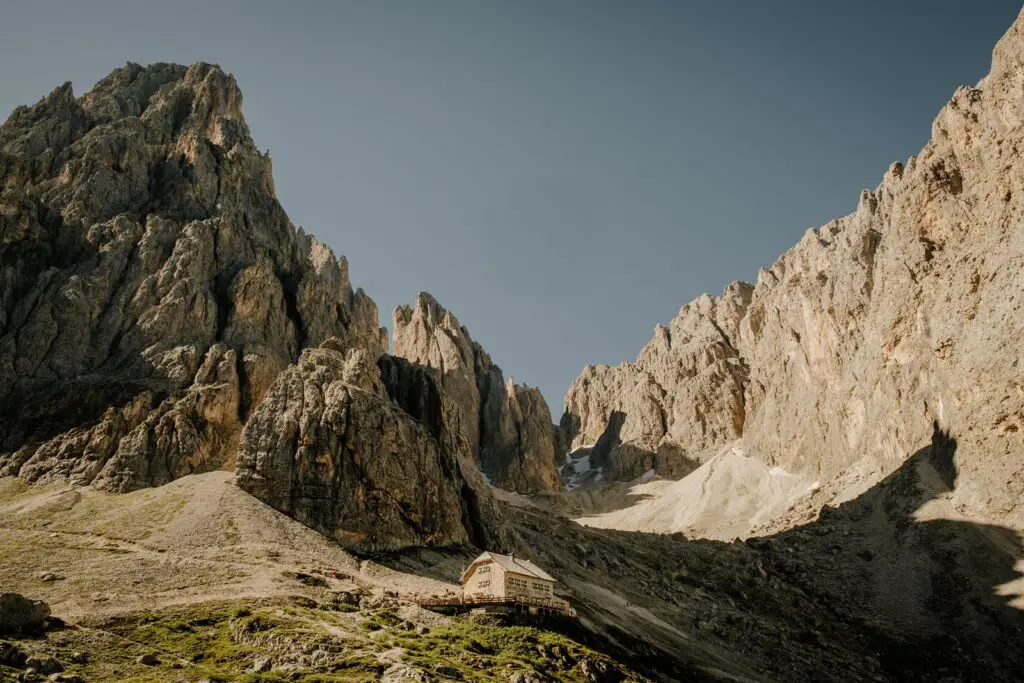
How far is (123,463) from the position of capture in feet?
284

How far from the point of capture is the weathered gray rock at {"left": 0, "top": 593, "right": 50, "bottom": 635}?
44.7 metres

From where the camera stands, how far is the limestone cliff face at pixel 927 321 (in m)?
96.3

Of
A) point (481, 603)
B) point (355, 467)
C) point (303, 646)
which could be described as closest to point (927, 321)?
point (481, 603)

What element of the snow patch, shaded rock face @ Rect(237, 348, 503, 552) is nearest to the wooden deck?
shaded rock face @ Rect(237, 348, 503, 552)

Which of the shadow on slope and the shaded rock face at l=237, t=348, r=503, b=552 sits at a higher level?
the shaded rock face at l=237, t=348, r=503, b=552

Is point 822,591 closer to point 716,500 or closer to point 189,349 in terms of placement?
point 716,500

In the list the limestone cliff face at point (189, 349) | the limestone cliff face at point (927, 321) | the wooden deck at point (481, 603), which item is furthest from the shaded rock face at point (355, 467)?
the limestone cliff face at point (927, 321)

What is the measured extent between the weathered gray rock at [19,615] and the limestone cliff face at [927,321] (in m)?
105

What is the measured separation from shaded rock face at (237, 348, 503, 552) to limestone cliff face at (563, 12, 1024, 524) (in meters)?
70.6

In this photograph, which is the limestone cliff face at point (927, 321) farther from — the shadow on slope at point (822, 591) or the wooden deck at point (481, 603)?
the wooden deck at point (481, 603)

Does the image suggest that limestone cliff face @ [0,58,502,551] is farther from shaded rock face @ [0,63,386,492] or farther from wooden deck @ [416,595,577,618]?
wooden deck @ [416,595,577,618]

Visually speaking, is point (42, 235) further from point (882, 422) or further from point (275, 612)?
point (882, 422)

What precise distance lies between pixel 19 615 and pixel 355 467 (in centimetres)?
4219

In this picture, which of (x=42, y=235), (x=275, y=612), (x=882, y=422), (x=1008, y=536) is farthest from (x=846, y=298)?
(x=42, y=235)
